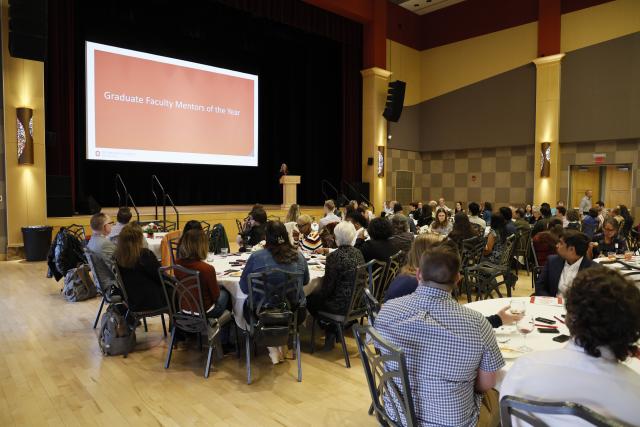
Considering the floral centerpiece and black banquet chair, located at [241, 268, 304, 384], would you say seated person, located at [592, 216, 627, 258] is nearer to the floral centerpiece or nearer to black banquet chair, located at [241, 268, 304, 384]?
black banquet chair, located at [241, 268, 304, 384]

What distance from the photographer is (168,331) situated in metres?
4.64

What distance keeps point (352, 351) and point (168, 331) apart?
1.86m

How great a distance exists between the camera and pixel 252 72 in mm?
13070

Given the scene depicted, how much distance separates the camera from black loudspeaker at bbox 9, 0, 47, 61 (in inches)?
272

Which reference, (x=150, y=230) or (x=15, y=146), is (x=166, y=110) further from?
(x=150, y=230)

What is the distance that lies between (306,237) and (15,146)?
20.6 ft

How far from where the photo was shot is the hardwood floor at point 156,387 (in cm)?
293

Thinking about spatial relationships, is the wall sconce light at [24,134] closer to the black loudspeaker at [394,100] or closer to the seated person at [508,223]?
the seated person at [508,223]

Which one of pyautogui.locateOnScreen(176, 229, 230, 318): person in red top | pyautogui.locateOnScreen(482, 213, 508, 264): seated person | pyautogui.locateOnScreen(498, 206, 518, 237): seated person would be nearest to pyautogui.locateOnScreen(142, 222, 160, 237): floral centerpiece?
pyautogui.locateOnScreen(176, 229, 230, 318): person in red top

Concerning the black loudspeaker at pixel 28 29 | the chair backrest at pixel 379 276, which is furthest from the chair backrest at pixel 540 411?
the black loudspeaker at pixel 28 29

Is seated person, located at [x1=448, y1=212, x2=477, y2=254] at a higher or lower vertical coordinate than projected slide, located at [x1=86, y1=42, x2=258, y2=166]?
lower

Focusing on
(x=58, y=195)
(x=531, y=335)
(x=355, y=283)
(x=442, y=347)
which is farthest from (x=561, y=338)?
(x=58, y=195)

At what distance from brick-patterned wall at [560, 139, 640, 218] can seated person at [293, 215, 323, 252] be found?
31.7 ft

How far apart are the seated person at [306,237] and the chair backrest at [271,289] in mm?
1748
